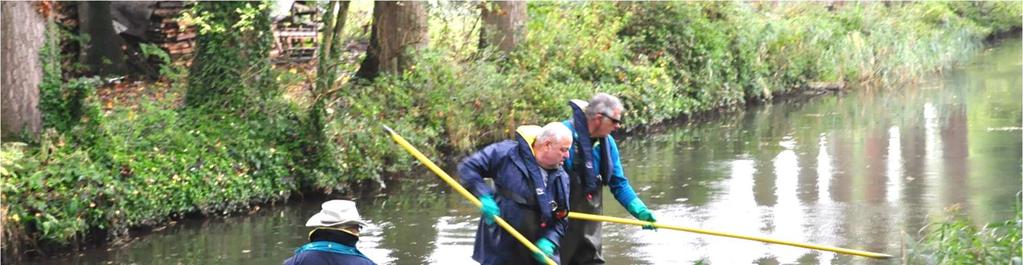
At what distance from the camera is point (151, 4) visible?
82.2 ft

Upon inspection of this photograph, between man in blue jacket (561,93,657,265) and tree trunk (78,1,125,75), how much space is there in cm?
1609

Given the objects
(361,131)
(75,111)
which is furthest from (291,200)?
(75,111)

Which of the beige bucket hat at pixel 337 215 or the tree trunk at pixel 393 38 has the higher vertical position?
the tree trunk at pixel 393 38

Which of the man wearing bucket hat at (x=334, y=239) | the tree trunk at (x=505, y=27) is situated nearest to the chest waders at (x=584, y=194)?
the man wearing bucket hat at (x=334, y=239)

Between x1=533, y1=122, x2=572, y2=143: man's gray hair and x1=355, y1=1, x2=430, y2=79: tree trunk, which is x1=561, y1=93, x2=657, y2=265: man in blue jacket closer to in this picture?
x1=533, y1=122, x2=572, y2=143: man's gray hair

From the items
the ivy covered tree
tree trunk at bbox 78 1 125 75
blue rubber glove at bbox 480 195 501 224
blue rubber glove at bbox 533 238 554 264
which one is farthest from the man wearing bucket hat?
tree trunk at bbox 78 1 125 75

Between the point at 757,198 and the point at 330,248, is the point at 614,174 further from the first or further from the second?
the point at 757,198

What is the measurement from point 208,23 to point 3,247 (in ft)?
17.7

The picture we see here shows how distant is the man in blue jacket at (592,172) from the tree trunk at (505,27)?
14626 millimetres

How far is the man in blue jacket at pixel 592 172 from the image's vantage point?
8.52 meters

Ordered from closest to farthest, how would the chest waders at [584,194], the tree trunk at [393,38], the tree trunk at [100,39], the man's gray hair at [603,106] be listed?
the man's gray hair at [603,106] → the chest waders at [584,194] → the tree trunk at [393,38] → the tree trunk at [100,39]

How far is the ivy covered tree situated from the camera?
17.6 metres

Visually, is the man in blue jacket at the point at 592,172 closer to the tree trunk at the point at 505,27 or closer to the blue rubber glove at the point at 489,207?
the blue rubber glove at the point at 489,207

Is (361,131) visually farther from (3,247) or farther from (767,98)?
(767,98)
